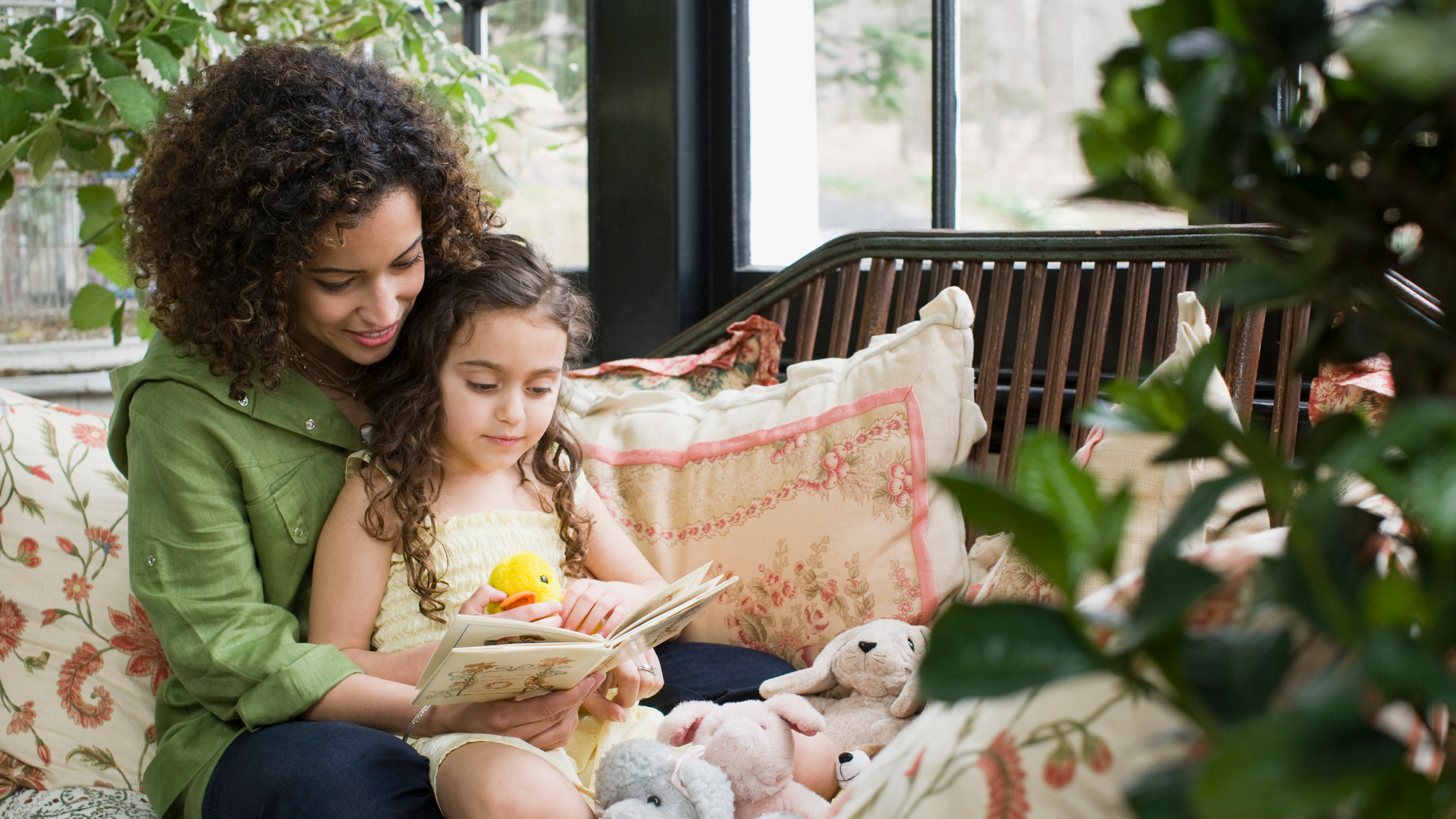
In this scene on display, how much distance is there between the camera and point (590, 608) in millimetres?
1135

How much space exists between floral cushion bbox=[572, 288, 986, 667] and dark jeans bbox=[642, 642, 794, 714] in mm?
40

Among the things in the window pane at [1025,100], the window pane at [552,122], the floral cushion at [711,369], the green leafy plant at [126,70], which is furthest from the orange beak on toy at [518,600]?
the window pane at [552,122]

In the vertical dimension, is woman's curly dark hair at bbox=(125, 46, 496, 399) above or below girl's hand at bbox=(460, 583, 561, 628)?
above

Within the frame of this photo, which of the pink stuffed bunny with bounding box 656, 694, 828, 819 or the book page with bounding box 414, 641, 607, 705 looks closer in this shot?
the book page with bounding box 414, 641, 607, 705

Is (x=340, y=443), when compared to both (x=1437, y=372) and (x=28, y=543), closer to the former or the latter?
(x=28, y=543)

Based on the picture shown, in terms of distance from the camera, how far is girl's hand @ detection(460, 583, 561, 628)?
103cm

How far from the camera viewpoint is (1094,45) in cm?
169

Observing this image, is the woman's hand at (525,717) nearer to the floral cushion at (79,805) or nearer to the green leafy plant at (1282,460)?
the floral cushion at (79,805)

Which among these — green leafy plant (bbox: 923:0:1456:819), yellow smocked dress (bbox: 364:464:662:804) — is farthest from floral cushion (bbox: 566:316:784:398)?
green leafy plant (bbox: 923:0:1456:819)

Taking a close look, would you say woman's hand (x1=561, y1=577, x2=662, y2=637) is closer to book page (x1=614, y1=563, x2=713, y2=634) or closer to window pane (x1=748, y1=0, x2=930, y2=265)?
book page (x1=614, y1=563, x2=713, y2=634)

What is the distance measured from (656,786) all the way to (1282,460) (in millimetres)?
805

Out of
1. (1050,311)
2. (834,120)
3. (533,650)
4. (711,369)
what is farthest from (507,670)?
(834,120)

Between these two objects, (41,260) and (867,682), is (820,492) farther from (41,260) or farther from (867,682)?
(41,260)

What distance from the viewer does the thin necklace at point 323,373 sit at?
1.26m
